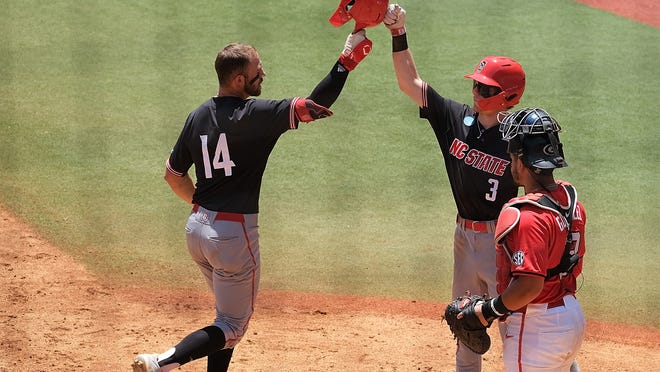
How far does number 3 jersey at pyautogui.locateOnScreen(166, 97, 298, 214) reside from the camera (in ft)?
13.9

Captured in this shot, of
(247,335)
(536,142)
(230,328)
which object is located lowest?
(247,335)

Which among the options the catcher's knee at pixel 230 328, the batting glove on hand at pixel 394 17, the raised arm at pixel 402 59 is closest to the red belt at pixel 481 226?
the raised arm at pixel 402 59

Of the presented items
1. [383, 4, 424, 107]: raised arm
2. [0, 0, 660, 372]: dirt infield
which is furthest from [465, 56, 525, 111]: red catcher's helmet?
[0, 0, 660, 372]: dirt infield

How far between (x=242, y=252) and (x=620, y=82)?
5763 millimetres

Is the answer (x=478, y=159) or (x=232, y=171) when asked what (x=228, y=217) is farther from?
(x=478, y=159)

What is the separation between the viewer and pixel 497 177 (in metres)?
4.35

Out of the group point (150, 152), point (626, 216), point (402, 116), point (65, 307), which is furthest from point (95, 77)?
point (626, 216)

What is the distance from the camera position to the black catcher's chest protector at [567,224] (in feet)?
11.0

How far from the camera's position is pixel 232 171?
4.28 meters

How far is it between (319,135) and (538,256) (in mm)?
5094

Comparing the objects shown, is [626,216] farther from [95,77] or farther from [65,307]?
[95,77]

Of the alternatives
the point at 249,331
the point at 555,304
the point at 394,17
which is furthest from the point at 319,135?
the point at 555,304

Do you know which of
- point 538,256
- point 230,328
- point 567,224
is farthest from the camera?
point 230,328

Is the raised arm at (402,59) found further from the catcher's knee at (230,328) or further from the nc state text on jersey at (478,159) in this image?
the catcher's knee at (230,328)
